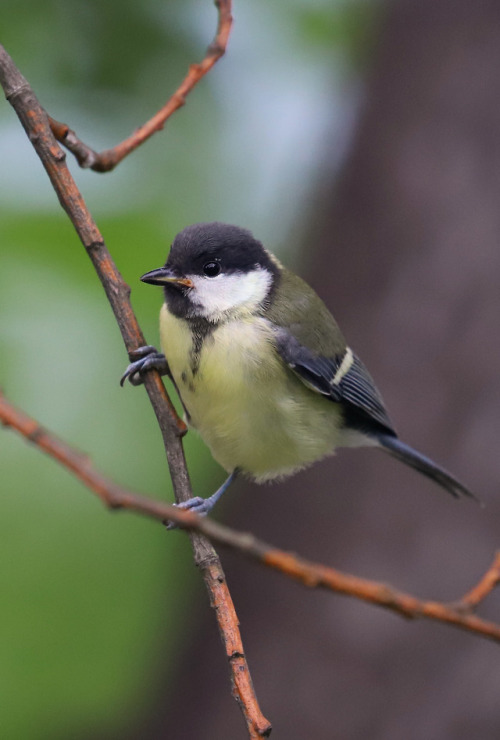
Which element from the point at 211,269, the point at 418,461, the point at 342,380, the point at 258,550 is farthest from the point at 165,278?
the point at 258,550

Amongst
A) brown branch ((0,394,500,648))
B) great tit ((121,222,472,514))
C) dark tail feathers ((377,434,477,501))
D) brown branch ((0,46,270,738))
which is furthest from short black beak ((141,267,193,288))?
brown branch ((0,394,500,648))

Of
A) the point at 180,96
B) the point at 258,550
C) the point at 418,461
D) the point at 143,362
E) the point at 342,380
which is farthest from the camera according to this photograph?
the point at 418,461

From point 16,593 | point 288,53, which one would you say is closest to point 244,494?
point 16,593

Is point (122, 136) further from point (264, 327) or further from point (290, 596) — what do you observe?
point (290, 596)

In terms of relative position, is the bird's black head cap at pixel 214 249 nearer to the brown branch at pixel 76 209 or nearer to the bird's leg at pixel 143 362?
the bird's leg at pixel 143 362

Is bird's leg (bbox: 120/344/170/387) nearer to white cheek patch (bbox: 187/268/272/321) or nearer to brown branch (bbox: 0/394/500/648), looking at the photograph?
white cheek patch (bbox: 187/268/272/321)

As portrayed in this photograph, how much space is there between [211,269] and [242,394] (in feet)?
0.84

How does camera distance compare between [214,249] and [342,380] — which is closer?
[214,249]

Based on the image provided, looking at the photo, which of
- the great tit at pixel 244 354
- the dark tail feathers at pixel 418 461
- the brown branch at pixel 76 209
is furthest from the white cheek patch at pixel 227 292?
the dark tail feathers at pixel 418 461

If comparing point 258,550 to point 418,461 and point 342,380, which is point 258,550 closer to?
point 342,380

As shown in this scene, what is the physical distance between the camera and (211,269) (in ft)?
5.63

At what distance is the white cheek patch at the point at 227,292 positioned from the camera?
5.51ft

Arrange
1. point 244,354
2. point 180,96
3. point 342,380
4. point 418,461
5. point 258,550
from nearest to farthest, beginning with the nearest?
point 258,550
point 180,96
point 244,354
point 342,380
point 418,461

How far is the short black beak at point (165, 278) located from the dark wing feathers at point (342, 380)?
0.21 metres
